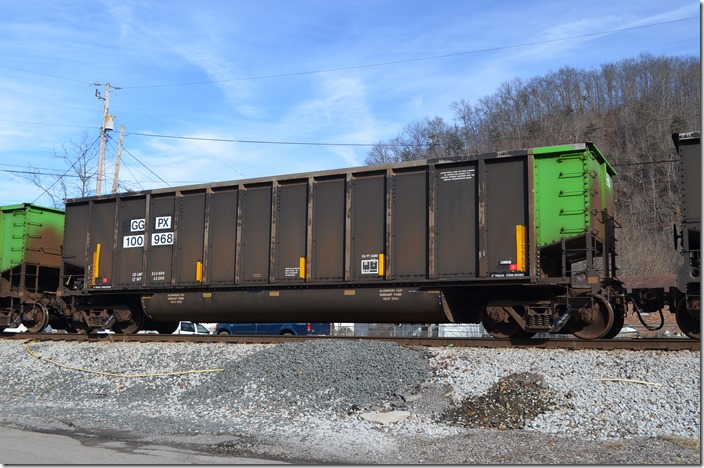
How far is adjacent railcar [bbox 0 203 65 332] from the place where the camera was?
18078 mm

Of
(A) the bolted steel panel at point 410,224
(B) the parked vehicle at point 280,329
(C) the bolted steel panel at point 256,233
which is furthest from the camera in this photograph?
(B) the parked vehicle at point 280,329

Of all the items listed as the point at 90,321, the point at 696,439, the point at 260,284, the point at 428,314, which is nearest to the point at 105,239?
the point at 90,321

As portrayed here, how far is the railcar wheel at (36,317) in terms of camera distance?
18.0 m

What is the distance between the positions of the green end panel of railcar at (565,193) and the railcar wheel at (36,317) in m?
13.8

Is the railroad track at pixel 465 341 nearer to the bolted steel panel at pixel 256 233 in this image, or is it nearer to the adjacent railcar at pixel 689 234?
the adjacent railcar at pixel 689 234

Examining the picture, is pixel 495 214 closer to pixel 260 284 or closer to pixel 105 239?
pixel 260 284

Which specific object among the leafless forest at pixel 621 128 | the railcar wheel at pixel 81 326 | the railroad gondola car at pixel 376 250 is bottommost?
the railcar wheel at pixel 81 326

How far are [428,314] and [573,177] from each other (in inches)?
155

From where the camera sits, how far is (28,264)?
18.5 metres

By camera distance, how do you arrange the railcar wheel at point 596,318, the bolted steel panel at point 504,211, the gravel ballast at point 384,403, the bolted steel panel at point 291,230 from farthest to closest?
the bolted steel panel at point 291,230
the bolted steel panel at point 504,211
the railcar wheel at point 596,318
the gravel ballast at point 384,403

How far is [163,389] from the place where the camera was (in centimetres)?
1141

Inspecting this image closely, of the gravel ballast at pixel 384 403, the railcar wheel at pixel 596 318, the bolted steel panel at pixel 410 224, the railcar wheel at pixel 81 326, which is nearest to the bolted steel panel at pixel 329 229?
the bolted steel panel at pixel 410 224

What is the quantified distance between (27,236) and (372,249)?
1113 cm

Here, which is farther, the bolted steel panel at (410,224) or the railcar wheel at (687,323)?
the bolted steel panel at (410,224)
